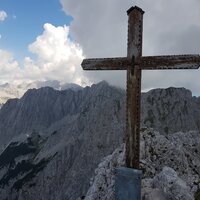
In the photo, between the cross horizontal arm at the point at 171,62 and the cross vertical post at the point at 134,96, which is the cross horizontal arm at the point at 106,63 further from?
the cross horizontal arm at the point at 171,62

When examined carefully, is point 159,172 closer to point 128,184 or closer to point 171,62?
point 128,184

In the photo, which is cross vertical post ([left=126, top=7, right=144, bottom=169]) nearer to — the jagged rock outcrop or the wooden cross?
the wooden cross

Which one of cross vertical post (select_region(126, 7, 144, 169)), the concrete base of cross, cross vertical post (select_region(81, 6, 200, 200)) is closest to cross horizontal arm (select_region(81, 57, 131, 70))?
cross vertical post (select_region(81, 6, 200, 200))

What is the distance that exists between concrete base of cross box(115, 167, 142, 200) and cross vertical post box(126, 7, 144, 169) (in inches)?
10.4

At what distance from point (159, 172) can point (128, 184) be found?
87.4 ft

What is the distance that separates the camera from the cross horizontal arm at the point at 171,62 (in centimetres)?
984

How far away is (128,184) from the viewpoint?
10.4 metres

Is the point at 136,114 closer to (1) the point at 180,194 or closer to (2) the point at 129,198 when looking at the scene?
(2) the point at 129,198

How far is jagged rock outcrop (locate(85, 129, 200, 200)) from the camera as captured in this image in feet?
59.2

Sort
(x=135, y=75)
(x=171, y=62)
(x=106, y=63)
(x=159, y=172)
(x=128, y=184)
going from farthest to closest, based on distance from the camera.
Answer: (x=159, y=172) → (x=106, y=63) → (x=135, y=75) → (x=128, y=184) → (x=171, y=62)

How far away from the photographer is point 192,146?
67750mm

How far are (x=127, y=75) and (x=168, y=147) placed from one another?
1860 inches

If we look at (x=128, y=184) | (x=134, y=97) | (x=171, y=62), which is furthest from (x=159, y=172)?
(x=171, y=62)

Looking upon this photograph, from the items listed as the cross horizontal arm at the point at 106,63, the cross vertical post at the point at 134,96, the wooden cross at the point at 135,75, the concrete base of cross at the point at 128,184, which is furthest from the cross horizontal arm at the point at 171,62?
the concrete base of cross at the point at 128,184
